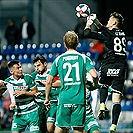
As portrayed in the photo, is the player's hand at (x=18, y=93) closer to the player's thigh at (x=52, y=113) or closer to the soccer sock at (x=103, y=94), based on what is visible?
the player's thigh at (x=52, y=113)

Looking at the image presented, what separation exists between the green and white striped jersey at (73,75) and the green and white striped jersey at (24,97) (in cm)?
200

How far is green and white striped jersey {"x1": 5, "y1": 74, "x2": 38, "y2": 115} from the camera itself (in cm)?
1363

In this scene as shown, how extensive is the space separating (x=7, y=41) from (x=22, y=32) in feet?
3.39

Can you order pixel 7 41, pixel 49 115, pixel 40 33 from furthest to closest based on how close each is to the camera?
pixel 40 33 < pixel 7 41 < pixel 49 115

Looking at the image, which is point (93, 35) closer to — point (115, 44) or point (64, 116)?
point (115, 44)

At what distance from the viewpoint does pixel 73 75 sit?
1170 cm

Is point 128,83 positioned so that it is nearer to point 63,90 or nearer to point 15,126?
point 15,126

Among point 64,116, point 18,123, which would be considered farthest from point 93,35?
point 18,123

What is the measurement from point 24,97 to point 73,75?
2.24m

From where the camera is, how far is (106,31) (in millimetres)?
13484

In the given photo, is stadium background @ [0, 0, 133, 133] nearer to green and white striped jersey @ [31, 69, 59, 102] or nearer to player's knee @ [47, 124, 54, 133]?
green and white striped jersey @ [31, 69, 59, 102]

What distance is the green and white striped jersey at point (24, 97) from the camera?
1363 centimetres

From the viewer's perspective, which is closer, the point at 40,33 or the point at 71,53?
the point at 71,53

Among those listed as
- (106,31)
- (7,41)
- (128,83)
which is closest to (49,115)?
(106,31)
